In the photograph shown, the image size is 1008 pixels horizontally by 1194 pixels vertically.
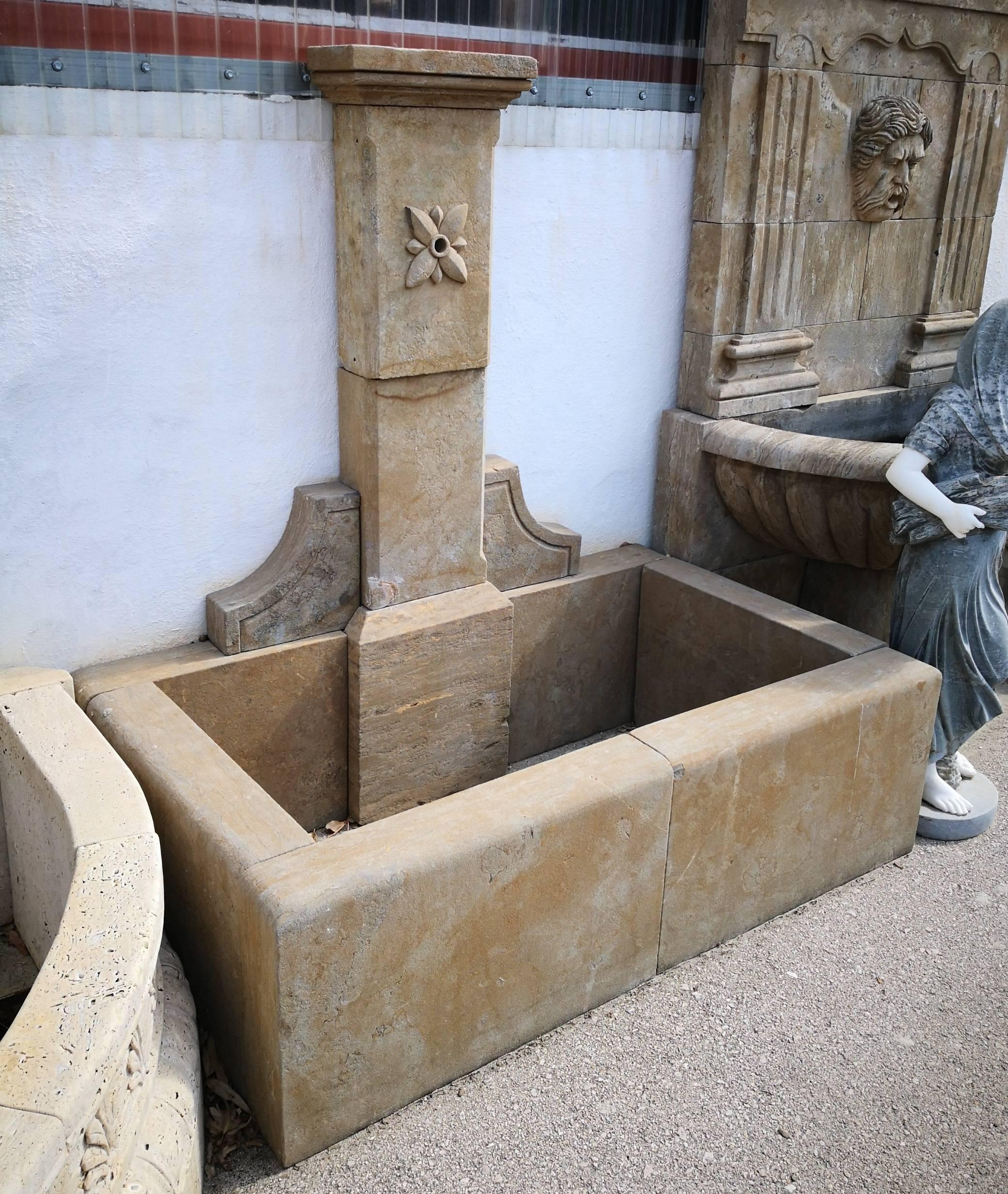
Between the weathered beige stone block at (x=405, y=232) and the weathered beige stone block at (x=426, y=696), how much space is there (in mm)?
787

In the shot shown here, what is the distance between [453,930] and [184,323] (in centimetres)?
180

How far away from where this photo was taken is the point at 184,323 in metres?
3.29

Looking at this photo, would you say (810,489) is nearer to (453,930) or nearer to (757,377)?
(757,377)

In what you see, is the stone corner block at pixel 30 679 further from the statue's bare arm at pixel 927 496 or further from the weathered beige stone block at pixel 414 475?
the statue's bare arm at pixel 927 496

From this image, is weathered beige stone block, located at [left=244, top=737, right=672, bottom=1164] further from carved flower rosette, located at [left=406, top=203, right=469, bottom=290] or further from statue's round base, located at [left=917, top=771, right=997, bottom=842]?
carved flower rosette, located at [left=406, top=203, right=469, bottom=290]

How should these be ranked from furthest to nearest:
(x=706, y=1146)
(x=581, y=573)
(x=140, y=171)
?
(x=581, y=573) < (x=140, y=171) < (x=706, y=1146)

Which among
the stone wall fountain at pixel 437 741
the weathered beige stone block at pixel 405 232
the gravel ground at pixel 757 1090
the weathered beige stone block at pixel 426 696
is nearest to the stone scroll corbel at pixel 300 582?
the stone wall fountain at pixel 437 741

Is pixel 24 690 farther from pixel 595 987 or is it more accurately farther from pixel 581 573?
pixel 581 573

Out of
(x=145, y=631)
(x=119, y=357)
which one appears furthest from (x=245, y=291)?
(x=145, y=631)

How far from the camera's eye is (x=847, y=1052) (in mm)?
3123

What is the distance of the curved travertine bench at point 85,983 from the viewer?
1956 millimetres

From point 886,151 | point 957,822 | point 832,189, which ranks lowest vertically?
point 957,822


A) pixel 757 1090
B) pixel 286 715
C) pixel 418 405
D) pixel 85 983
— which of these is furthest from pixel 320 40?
pixel 757 1090

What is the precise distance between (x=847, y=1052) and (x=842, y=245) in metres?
3.04
